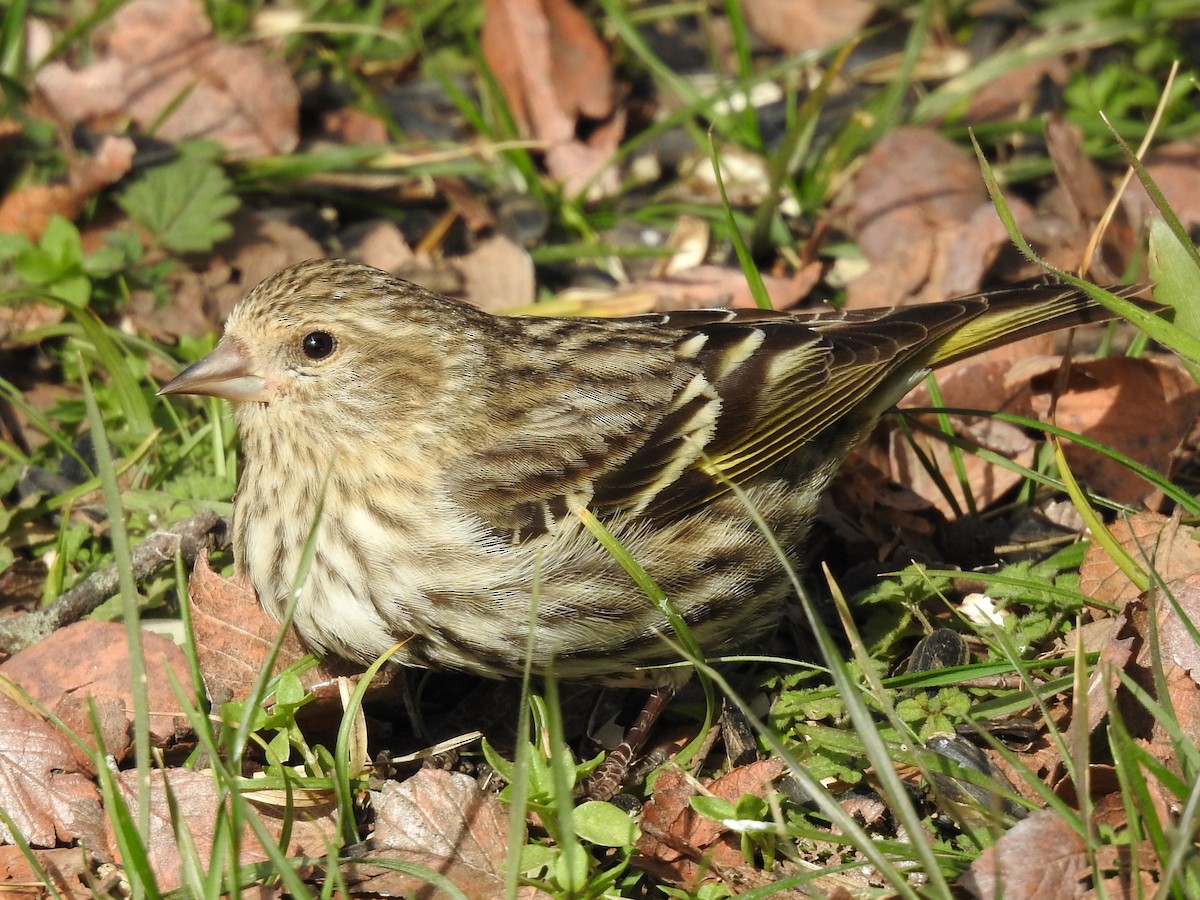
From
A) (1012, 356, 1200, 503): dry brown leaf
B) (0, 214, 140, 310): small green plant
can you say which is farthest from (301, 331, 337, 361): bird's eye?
(1012, 356, 1200, 503): dry brown leaf

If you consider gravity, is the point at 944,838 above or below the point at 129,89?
below

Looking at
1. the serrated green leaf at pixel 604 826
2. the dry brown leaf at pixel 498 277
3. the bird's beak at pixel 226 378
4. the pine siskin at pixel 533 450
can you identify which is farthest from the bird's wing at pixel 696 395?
the dry brown leaf at pixel 498 277

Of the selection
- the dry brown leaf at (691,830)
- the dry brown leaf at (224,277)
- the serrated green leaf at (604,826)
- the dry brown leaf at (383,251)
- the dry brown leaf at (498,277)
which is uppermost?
the dry brown leaf at (224,277)

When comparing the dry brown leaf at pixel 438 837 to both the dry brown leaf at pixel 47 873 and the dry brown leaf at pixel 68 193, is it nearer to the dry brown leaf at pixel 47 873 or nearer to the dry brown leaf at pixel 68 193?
the dry brown leaf at pixel 47 873

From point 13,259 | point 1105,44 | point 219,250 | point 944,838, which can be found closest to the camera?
point 944,838

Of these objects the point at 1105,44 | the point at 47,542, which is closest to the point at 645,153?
the point at 1105,44

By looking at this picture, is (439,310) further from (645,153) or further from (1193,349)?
(645,153)

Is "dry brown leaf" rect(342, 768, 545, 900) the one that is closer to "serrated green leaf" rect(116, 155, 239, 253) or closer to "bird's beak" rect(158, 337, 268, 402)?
"bird's beak" rect(158, 337, 268, 402)
